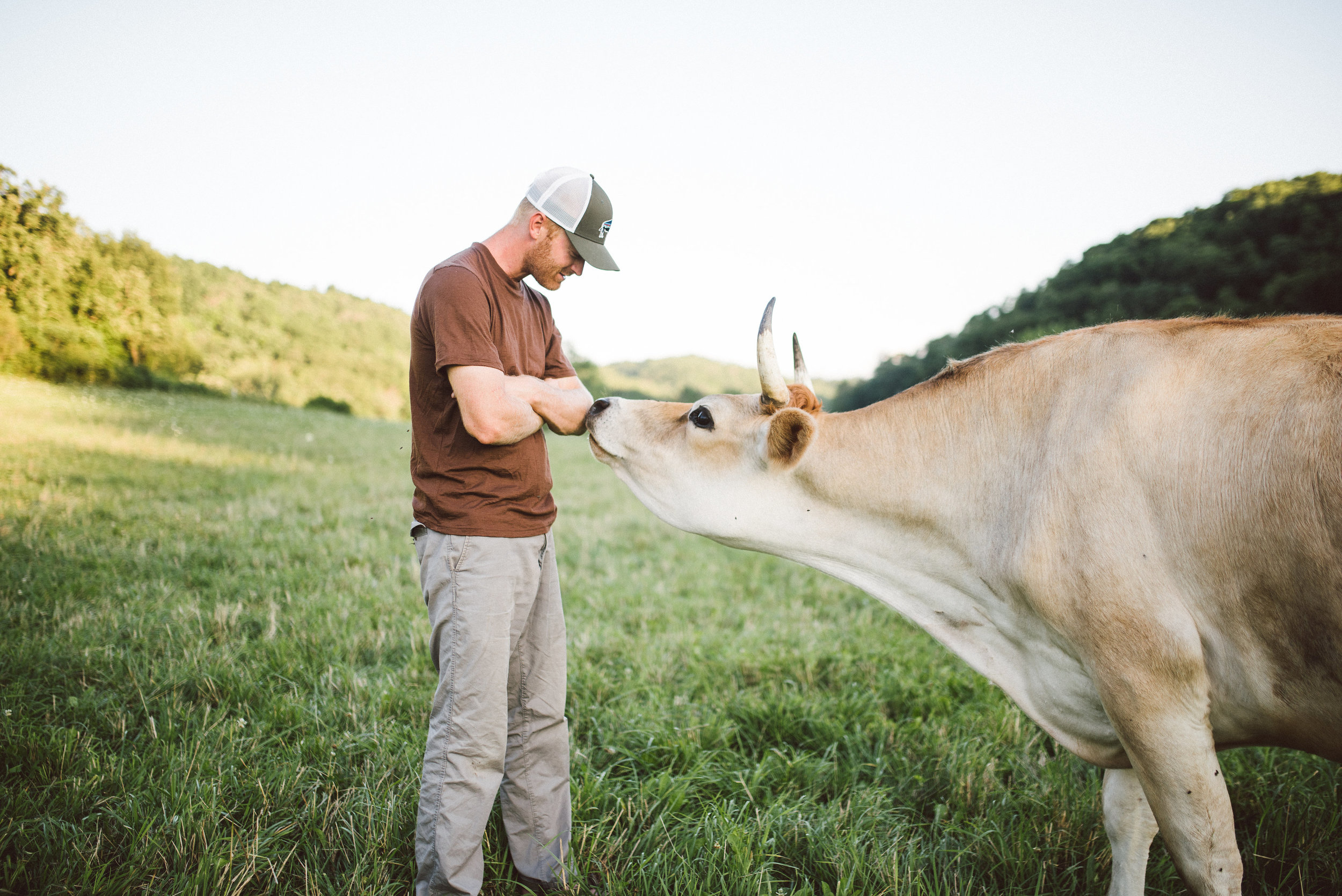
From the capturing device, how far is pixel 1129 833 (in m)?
2.52

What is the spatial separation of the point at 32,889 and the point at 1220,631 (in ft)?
12.8

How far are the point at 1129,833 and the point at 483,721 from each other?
2.47 meters

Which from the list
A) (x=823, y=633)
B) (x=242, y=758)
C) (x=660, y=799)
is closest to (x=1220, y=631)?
(x=660, y=799)

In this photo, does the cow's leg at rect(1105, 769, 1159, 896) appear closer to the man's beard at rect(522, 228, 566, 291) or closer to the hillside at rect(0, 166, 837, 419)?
the hillside at rect(0, 166, 837, 419)

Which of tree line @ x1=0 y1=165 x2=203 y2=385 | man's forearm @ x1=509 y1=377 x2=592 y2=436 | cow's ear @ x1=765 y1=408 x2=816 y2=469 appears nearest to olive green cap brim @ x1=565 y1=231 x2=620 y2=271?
man's forearm @ x1=509 y1=377 x2=592 y2=436

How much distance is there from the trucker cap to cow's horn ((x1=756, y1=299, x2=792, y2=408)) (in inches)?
29.7

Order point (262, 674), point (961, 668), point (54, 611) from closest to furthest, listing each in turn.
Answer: point (262, 674) < point (54, 611) < point (961, 668)

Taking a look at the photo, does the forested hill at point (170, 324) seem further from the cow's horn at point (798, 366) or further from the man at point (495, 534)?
the cow's horn at point (798, 366)

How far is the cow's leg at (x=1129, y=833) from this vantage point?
2.50 meters

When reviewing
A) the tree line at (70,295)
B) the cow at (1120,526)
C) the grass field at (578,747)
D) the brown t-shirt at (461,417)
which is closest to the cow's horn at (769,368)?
the cow at (1120,526)

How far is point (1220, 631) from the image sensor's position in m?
2.00

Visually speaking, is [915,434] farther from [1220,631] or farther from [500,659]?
[500,659]

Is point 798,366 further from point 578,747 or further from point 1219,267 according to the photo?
point 1219,267

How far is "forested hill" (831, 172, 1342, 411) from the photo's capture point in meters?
24.7
